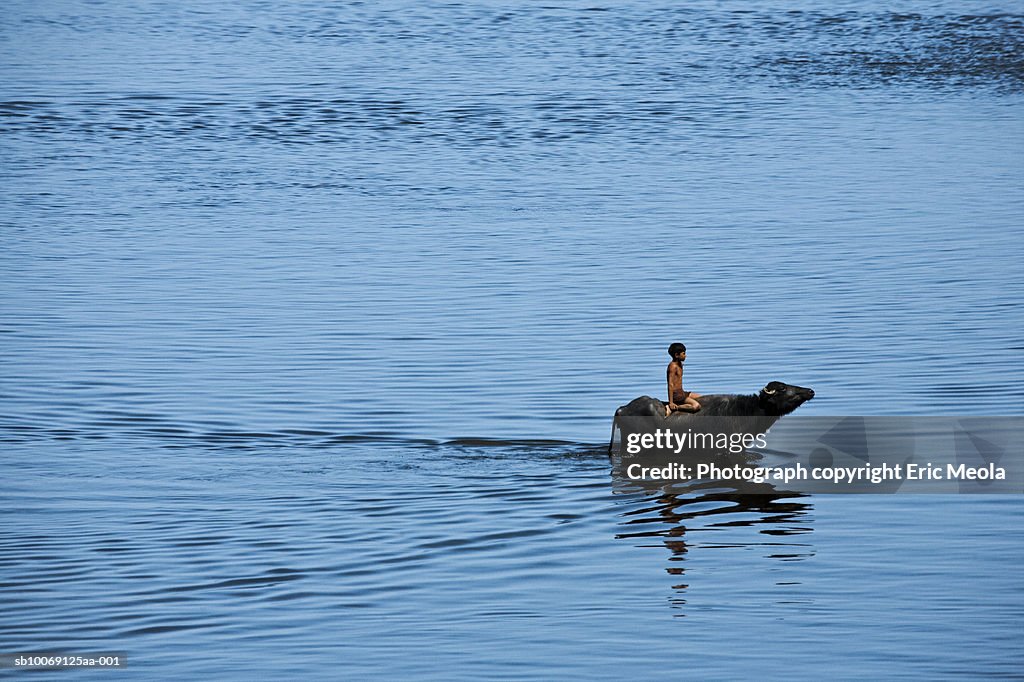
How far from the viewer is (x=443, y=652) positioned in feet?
43.9

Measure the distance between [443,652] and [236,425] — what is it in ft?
28.6

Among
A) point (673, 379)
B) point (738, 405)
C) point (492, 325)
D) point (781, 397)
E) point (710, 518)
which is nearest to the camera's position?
point (710, 518)

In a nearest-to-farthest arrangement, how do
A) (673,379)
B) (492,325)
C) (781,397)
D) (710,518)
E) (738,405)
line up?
(710,518) → (673,379) → (781,397) → (738,405) → (492,325)

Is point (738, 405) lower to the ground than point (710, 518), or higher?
higher

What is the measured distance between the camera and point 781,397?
18703 millimetres

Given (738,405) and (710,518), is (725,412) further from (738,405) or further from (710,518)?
(710,518)

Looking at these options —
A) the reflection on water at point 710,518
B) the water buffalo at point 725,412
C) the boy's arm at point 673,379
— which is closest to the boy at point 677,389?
the boy's arm at point 673,379

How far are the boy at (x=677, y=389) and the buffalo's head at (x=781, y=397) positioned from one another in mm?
799

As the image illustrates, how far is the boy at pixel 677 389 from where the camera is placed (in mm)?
18281

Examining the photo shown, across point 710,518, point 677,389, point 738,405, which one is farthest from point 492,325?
point 710,518

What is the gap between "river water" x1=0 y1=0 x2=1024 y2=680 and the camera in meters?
14.3

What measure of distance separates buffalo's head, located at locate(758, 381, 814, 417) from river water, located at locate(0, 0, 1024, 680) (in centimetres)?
126

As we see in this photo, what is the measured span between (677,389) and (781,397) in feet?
4.03

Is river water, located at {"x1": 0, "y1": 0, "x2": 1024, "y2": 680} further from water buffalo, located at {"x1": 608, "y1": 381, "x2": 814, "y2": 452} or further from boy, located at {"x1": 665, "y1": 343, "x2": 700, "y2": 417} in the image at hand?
boy, located at {"x1": 665, "y1": 343, "x2": 700, "y2": 417}
